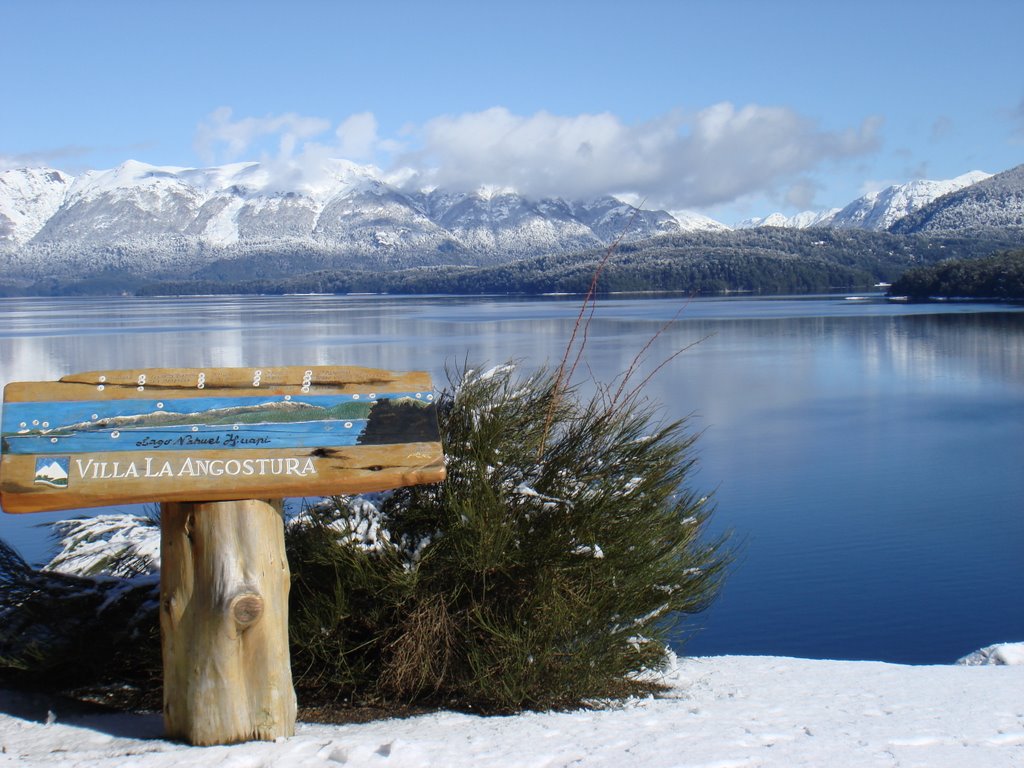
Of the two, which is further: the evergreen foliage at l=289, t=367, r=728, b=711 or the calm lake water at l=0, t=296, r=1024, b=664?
the calm lake water at l=0, t=296, r=1024, b=664

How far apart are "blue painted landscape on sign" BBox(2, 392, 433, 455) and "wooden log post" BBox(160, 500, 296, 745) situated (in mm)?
258

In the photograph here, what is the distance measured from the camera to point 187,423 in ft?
13.4

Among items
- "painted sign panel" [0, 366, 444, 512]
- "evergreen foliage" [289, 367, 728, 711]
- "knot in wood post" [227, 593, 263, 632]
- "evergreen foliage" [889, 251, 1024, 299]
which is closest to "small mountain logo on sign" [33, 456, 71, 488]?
"painted sign panel" [0, 366, 444, 512]

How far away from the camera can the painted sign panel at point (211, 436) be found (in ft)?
13.0

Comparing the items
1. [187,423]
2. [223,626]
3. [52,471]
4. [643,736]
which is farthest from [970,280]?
[52,471]

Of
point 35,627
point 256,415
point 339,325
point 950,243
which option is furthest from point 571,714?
point 950,243

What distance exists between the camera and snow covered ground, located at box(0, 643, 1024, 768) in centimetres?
391

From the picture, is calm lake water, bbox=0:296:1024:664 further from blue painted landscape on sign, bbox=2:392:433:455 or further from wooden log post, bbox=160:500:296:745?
wooden log post, bbox=160:500:296:745

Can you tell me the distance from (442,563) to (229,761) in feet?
4.67

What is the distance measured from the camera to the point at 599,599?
197 inches

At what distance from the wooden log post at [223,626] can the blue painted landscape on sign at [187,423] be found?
0.85ft

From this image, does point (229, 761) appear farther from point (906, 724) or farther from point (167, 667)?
point (906, 724)

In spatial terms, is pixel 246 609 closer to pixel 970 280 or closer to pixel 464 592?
pixel 464 592

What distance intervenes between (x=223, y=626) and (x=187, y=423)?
0.77 m
